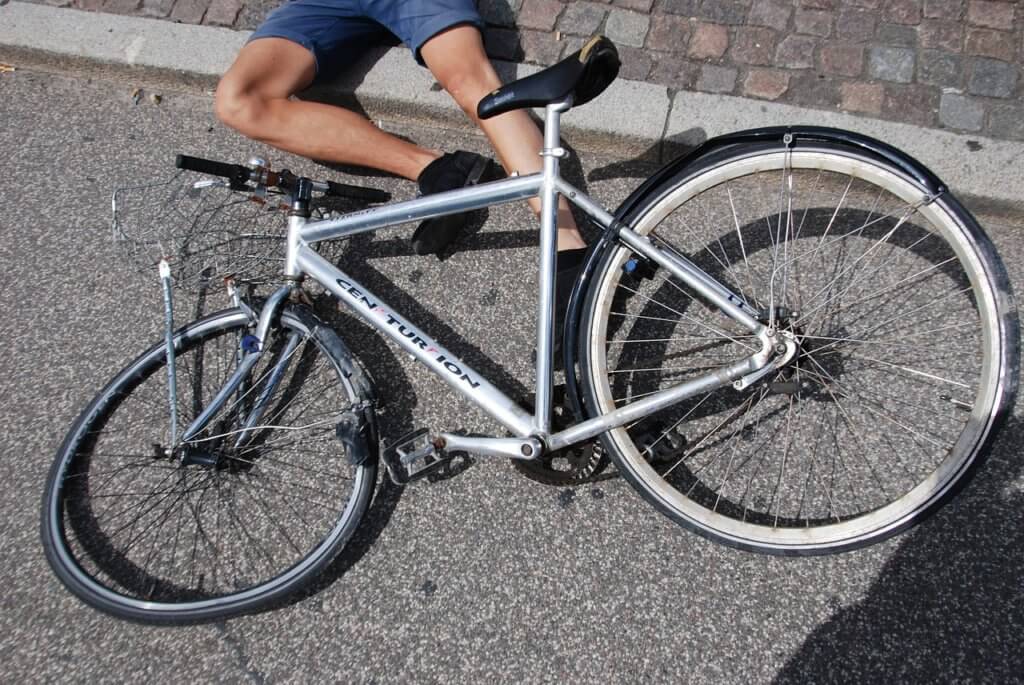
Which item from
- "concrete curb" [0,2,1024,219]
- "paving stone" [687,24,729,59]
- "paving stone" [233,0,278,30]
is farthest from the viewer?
"paving stone" [233,0,278,30]

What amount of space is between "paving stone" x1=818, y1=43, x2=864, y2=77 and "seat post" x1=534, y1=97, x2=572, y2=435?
1707mm

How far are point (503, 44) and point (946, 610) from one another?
2913 millimetres

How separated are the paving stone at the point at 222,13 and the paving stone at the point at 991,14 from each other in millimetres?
3522

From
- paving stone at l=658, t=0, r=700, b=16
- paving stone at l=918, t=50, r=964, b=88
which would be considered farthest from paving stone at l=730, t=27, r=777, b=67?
paving stone at l=918, t=50, r=964, b=88

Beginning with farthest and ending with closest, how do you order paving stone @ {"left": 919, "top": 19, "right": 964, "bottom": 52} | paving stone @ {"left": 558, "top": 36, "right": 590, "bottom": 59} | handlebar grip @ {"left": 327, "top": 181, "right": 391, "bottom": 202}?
paving stone @ {"left": 558, "top": 36, "right": 590, "bottom": 59} < paving stone @ {"left": 919, "top": 19, "right": 964, "bottom": 52} < handlebar grip @ {"left": 327, "top": 181, "right": 391, "bottom": 202}

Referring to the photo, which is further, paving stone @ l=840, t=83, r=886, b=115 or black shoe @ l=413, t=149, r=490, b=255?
paving stone @ l=840, t=83, r=886, b=115

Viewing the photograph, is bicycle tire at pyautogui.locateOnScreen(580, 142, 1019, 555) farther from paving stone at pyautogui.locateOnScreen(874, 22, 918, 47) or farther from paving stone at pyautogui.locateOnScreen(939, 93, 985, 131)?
paving stone at pyautogui.locateOnScreen(874, 22, 918, 47)

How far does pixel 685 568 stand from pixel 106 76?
3.73 metres

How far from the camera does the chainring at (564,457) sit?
2.29 meters

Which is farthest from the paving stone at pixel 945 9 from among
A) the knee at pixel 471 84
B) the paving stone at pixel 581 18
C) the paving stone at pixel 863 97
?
the knee at pixel 471 84

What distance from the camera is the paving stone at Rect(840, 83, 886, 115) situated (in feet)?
9.62

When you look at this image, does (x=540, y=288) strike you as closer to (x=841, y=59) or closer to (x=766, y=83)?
(x=766, y=83)

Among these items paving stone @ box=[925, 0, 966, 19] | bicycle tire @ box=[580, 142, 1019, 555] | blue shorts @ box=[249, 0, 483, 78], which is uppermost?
paving stone @ box=[925, 0, 966, 19]

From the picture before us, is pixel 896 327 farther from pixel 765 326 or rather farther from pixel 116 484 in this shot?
pixel 116 484
